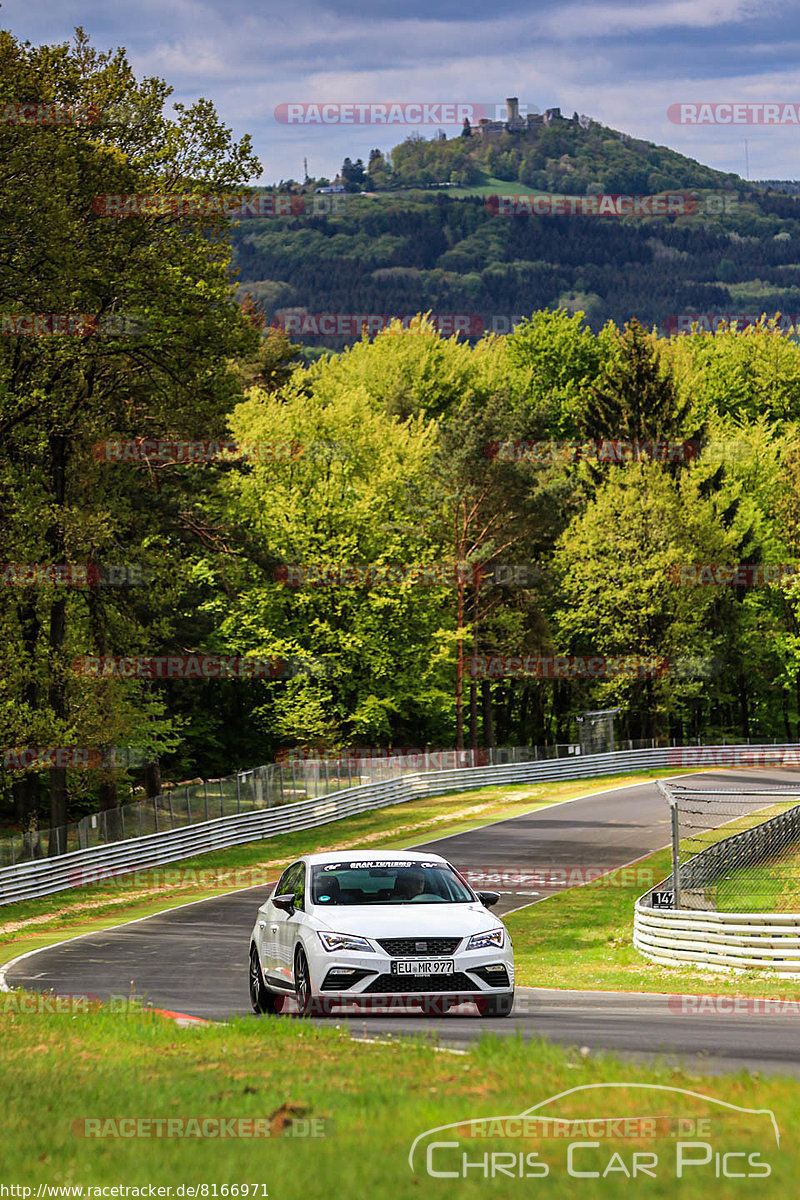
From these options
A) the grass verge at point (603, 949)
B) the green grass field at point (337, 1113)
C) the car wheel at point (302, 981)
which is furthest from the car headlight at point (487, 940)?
the grass verge at point (603, 949)

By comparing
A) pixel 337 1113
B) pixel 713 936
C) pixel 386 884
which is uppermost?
pixel 337 1113

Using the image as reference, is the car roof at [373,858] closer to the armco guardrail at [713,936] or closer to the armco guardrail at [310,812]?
the armco guardrail at [713,936]

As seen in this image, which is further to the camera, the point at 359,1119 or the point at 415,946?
the point at 415,946

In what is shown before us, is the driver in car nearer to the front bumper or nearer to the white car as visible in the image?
the white car

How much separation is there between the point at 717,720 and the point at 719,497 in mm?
20438

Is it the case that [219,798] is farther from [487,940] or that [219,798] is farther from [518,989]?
[487,940]

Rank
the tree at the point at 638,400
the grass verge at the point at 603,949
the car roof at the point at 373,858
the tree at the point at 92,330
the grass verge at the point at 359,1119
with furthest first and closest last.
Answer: the tree at the point at 638,400, the tree at the point at 92,330, the grass verge at the point at 603,949, the car roof at the point at 373,858, the grass verge at the point at 359,1119

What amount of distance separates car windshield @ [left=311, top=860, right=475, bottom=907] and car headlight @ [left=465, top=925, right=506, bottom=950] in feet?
2.47

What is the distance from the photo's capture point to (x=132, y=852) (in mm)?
37312

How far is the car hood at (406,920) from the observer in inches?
487

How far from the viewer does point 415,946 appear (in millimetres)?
12266

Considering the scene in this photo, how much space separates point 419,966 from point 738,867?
18531mm

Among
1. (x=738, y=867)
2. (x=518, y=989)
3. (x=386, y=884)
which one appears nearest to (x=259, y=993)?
(x=386, y=884)

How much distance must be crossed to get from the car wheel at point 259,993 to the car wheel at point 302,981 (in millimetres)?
999
